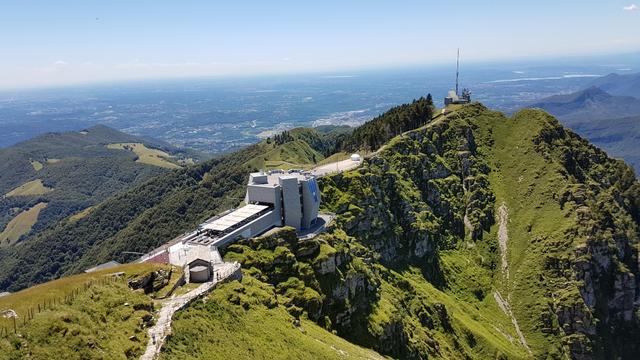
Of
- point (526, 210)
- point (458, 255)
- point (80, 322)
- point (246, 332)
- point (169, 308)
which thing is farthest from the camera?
point (526, 210)

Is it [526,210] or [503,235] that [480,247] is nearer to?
[503,235]

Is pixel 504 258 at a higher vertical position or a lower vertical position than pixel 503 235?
lower

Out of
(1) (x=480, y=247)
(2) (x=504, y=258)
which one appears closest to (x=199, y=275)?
(1) (x=480, y=247)

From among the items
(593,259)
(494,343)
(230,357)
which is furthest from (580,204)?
(230,357)

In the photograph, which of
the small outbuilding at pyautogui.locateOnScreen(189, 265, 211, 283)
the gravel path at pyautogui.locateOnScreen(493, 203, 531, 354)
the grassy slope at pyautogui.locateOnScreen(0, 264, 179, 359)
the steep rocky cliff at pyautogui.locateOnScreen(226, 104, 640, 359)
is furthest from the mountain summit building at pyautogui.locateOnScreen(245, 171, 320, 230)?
the gravel path at pyautogui.locateOnScreen(493, 203, 531, 354)

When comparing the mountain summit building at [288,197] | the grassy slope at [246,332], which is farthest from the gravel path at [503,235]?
the grassy slope at [246,332]

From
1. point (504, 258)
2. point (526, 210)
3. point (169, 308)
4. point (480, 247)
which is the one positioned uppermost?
point (169, 308)
